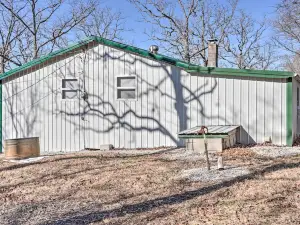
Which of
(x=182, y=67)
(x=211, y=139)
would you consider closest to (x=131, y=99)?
(x=182, y=67)

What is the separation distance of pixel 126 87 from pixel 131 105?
0.60 m

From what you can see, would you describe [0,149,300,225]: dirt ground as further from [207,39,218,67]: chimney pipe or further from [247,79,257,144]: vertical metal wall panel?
[207,39,218,67]: chimney pipe

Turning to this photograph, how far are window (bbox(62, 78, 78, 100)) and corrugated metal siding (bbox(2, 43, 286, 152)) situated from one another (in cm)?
18

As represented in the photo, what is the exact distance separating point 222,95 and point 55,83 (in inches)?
213

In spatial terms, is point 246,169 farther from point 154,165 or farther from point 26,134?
point 26,134

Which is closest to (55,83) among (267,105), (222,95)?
Answer: (222,95)

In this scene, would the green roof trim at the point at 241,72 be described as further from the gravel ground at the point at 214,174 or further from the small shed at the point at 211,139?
the gravel ground at the point at 214,174

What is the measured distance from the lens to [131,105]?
10.1m

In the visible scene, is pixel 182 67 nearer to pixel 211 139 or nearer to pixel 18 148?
pixel 211 139

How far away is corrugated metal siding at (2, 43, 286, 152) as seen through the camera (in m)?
9.16

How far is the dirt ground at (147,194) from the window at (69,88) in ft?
12.4

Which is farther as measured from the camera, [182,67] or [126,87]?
[126,87]

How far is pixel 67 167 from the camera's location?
708cm

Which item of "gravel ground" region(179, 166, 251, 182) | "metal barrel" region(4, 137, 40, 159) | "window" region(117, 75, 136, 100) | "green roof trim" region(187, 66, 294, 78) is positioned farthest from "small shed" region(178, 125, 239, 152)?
"metal barrel" region(4, 137, 40, 159)
